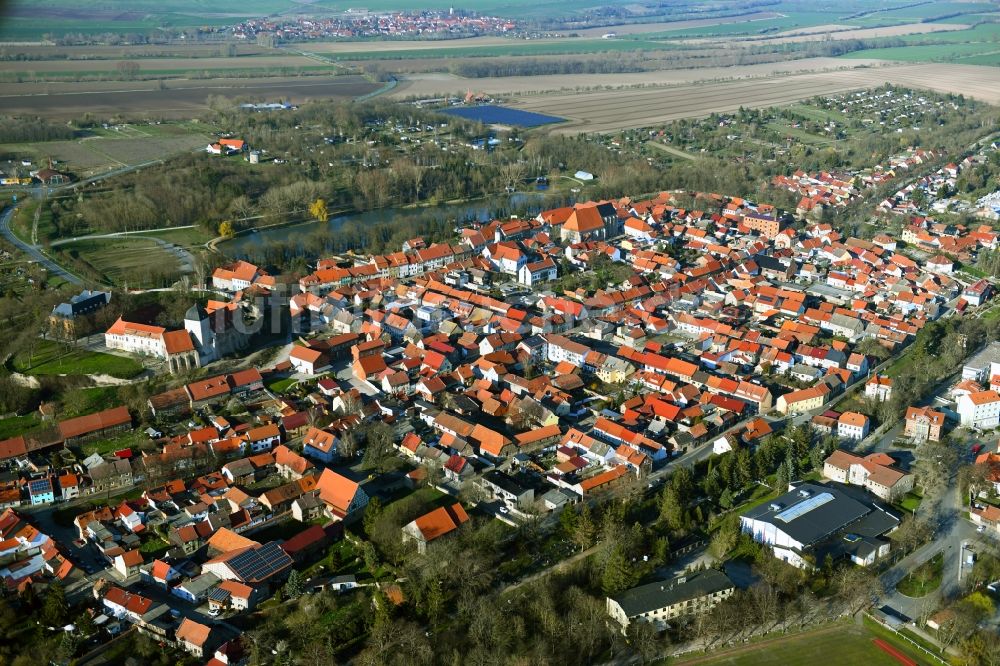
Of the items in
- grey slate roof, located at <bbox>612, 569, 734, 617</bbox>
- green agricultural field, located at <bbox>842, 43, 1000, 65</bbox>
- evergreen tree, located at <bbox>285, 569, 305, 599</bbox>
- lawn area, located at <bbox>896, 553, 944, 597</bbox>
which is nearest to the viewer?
grey slate roof, located at <bbox>612, 569, 734, 617</bbox>

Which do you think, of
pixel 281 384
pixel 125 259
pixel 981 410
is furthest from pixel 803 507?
pixel 125 259

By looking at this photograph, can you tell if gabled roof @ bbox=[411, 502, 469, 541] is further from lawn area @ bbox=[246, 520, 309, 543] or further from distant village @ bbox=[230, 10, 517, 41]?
distant village @ bbox=[230, 10, 517, 41]

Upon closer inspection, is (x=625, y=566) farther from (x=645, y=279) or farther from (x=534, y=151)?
(x=534, y=151)

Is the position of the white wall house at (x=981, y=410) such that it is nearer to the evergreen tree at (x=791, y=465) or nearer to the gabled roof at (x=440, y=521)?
the evergreen tree at (x=791, y=465)

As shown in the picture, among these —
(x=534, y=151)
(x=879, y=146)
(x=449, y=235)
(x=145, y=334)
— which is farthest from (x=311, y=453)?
(x=879, y=146)

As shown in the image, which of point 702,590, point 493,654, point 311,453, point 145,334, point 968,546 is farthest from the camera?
point 145,334

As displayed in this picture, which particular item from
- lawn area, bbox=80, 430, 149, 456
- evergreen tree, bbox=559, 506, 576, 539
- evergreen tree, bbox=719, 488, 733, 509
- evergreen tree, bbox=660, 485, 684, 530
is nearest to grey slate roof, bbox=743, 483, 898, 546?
evergreen tree, bbox=719, 488, 733, 509
